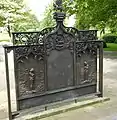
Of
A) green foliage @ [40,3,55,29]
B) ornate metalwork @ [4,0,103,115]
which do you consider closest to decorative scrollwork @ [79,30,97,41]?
ornate metalwork @ [4,0,103,115]

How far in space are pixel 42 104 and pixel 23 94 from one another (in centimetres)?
47

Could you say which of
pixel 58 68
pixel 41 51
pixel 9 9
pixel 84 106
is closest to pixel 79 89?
pixel 84 106

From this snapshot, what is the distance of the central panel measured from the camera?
428 cm

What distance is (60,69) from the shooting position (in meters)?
4.39

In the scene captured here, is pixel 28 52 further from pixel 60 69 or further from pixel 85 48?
pixel 85 48

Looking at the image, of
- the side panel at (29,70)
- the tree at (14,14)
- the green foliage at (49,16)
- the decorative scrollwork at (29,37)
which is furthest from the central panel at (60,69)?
the tree at (14,14)

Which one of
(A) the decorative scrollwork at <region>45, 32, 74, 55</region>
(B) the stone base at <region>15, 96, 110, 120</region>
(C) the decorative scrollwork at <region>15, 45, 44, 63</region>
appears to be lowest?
(B) the stone base at <region>15, 96, 110, 120</region>

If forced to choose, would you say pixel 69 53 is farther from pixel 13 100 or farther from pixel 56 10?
pixel 13 100

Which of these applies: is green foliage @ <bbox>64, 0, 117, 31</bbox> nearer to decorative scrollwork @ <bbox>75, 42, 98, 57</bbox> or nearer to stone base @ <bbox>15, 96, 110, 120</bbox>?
decorative scrollwork @ <bbox>75, 42, 98, 57</bbox>

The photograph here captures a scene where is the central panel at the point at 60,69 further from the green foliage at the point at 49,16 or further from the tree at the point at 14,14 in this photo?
the tree at the point at 14,14

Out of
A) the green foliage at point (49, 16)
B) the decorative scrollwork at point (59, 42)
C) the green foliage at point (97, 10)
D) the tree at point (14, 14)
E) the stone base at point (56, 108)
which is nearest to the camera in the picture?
the stone base at point (56, 108)

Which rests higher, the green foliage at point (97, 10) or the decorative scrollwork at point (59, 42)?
the green foliage at point (97, 10)

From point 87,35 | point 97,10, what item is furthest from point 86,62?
point 97,10

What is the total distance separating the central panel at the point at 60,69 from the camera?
4.28 metres
